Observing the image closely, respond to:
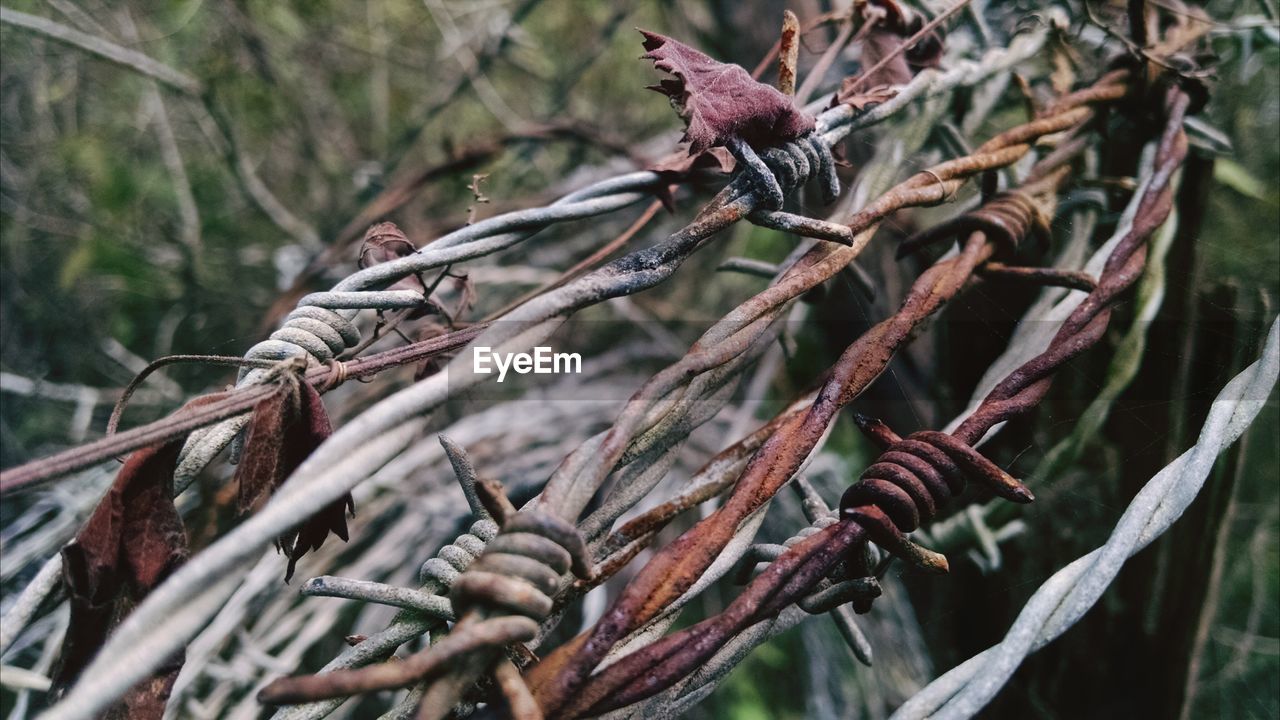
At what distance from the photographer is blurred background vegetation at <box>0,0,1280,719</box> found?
0.81m

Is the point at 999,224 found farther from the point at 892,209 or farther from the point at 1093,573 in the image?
the point at 1093,573

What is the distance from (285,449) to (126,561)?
0.35 ft

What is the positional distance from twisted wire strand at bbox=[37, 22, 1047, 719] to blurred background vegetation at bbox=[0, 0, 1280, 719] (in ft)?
1.67

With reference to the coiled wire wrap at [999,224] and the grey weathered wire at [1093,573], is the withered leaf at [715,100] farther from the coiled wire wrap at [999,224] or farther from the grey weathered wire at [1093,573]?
the grey weathered wire at [1093,573]

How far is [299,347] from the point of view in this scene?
462 millimetres

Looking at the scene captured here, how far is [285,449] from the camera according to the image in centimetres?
44

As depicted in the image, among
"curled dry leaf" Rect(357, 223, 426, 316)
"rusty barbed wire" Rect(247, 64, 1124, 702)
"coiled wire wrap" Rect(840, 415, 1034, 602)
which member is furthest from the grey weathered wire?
"curled dry leaf" Rect(357, 223, 426, 316)

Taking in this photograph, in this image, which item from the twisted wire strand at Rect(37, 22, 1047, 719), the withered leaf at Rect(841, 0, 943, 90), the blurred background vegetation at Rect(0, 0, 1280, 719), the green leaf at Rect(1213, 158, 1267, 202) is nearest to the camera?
the twisted wire strand at Rect(37, 22, 1047, 719)

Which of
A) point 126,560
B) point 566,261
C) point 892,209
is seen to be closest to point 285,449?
point 126,560

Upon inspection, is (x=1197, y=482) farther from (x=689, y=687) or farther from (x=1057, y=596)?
(x=689, y=687)

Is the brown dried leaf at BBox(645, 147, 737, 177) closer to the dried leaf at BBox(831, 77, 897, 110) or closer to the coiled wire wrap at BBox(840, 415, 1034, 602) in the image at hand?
the dried leaf at BBox(831, 77, 897, 110)

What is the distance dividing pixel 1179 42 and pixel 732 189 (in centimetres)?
61

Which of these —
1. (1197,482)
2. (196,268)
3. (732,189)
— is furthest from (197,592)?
(196,268)

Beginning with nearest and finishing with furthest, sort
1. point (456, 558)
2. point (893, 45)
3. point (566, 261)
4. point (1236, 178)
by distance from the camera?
point (456, 558), point (893, 45), point (1236, 178), point (566, 261)
